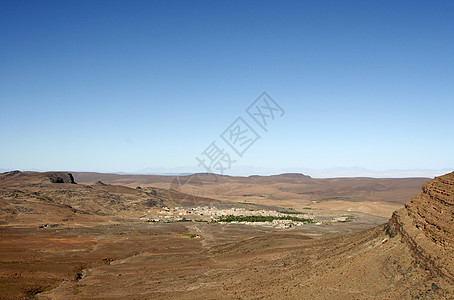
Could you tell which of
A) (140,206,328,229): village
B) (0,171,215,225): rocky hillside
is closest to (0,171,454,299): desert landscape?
(0,171,215,225): rocky hillside

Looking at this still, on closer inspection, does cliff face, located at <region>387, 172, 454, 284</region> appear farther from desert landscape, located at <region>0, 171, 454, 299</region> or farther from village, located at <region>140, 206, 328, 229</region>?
village, located at <region>140, 206, 328, 229</region>

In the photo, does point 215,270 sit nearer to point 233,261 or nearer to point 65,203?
point 233,261

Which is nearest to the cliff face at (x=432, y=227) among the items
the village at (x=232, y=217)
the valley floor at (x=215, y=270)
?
the valley floor at (x=215, y=270)

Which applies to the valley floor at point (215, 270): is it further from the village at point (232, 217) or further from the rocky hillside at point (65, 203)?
the village at point (232, 217)

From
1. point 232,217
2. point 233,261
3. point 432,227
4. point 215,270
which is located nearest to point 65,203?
point 232,217

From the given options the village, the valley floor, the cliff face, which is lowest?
the village

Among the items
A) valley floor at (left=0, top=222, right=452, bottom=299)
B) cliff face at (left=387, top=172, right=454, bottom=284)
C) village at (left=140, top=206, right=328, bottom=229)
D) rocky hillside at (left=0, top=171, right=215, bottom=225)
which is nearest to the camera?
cliff face at (left=387, top=172, right=454, bottom=284)

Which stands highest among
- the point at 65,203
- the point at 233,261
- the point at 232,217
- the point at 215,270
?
the point at 65,203

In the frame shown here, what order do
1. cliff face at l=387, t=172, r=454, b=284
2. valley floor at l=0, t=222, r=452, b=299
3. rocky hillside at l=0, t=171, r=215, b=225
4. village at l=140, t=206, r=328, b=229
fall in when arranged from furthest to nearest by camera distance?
village at l=140, t=206, r=328, b=229
rocky hillside at l=0, t=171, r=215, b=225
valley floor at l=0, t=222, r=452, b=299
cliff face at l=387, t=172, r=454, b=284

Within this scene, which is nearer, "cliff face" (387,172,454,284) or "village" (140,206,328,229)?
"cliff face" (387,172,454,284)
